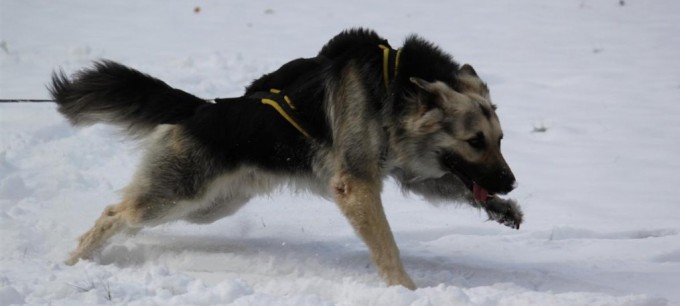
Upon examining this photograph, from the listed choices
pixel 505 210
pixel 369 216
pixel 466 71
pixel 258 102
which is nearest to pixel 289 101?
pixel 258 102

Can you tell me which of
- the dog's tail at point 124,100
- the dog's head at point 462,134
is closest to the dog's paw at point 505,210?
the dog's head at point 462,134

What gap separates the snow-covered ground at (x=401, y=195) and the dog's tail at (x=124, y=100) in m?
0.23

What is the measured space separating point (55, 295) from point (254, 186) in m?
1.72

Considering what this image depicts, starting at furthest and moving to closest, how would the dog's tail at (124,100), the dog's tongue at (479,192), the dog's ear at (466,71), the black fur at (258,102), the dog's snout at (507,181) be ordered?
the dog's tail at (124,100)
the dog's ear at (466,71)
the black fur at (258,102)
the dog's tongue at (479,192)
the dog's snout at (507,181)

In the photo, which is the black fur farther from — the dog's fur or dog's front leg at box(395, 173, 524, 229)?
dog's front leg at box(395, 173, 524, 229)

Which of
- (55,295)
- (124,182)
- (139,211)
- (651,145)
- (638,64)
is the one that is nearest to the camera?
(55,295)

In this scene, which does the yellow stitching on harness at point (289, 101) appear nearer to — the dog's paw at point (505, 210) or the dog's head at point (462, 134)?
the dog's head at point (462, 134)

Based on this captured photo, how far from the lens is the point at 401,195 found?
709 cm

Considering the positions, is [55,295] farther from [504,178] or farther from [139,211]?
[504,178]

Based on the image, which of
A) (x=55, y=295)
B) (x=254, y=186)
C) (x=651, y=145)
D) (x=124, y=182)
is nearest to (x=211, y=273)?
(x=254, y=186)

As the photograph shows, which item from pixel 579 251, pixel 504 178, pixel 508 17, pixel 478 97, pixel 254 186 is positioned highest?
pixel 478 97

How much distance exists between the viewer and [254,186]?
5.46 m

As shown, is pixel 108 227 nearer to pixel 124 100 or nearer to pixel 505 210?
pixel 124 100

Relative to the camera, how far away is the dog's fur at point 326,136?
15.5 feet
